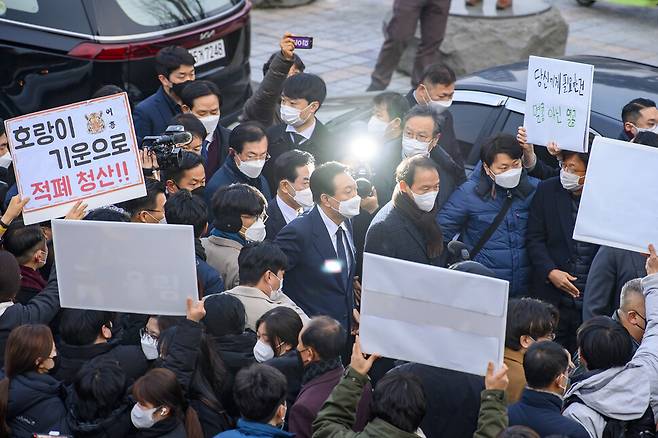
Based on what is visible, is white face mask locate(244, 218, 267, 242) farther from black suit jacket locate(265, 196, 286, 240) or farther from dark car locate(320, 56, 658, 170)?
dark car locate(320, 56, 658, 170)

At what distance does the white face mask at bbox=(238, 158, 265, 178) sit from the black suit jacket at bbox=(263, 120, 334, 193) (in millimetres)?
464

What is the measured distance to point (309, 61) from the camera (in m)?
11.7

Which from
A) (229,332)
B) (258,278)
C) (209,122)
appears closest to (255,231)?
(258,278)

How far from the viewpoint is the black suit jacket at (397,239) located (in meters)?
5.29

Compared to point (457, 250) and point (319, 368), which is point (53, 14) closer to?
point (457, 250)

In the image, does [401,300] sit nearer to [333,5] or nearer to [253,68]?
[253,68]

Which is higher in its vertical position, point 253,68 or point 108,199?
point 108,199

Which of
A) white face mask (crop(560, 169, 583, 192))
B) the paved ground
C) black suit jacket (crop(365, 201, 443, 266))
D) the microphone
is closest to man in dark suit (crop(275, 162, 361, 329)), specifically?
black suit jacket (crop(365, 201, 443, 266))

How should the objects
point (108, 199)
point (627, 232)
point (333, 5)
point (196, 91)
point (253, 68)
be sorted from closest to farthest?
point (627, 232), point (108, 199), point (196, 91), point (253, 68), point (333, 5)

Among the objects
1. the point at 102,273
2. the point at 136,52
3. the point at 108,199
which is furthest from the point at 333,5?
the point at 102,273

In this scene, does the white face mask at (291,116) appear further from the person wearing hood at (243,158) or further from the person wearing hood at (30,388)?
the person wearing hood at (30,388)

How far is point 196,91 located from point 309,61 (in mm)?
5433

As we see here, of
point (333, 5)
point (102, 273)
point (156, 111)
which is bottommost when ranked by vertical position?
point (333, 5)

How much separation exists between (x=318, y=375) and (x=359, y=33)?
8946 millimetres
